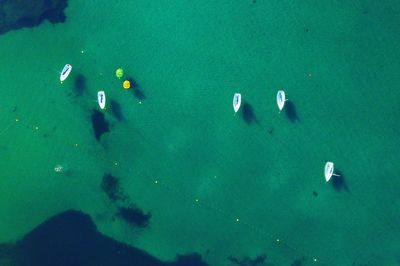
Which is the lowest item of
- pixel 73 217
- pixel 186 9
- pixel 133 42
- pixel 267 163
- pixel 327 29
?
pixel 73 217

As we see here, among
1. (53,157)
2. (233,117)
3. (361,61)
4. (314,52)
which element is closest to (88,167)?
(53,157)

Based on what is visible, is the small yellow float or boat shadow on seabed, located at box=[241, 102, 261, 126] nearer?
boat shadow on seabed, located at box=[241, 102, 261, 126]

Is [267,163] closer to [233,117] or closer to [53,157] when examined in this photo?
[233,117]

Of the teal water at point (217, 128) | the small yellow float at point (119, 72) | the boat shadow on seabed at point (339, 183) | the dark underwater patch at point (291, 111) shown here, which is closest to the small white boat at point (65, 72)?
the teal water at point (217, 128)

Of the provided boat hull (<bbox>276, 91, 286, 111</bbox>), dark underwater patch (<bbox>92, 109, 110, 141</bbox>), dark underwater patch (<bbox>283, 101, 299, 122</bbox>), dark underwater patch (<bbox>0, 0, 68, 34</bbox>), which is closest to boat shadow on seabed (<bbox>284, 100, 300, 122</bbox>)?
dark underwater patch (<bbox>283, 101, 299, 122</bbox>)

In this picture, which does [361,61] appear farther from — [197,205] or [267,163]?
[197,205]

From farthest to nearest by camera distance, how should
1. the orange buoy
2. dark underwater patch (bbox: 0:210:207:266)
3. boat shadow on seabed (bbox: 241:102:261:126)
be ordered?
dark underwater patch (bbox: 0:210:207:266) → the orange buoy → boat shadow on seabed (bbox: 241:102:261:126)

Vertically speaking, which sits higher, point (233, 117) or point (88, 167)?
point (233, 117)

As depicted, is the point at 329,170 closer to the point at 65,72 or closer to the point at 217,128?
the point at 217,128

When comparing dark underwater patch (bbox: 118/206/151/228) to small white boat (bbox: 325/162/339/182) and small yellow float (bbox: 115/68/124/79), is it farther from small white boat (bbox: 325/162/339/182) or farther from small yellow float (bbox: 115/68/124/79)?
small white boat (bbox: 325/162/339/182)
